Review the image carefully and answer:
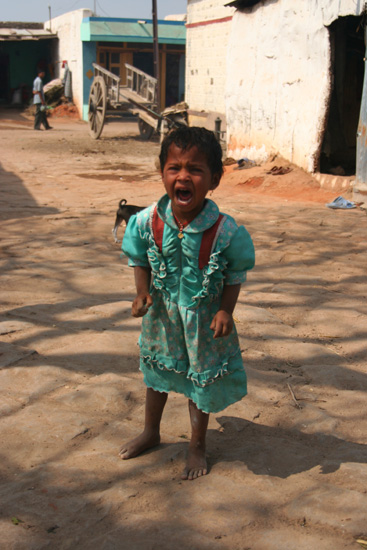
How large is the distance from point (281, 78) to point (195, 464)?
8.84 m

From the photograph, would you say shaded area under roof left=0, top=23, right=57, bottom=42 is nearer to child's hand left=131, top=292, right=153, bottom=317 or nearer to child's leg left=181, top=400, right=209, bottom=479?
A: child's hand left=131, top=292, right=153, bottom=317

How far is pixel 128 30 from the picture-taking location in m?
23.6

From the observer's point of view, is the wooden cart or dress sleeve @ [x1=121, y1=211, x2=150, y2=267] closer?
dress sleeve @ [x1=121, y1=211, x2=150, y2=267]

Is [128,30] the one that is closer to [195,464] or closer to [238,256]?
[238,256]

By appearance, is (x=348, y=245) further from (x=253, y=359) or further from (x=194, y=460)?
(x=194, y=460)

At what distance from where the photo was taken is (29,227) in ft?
21.7

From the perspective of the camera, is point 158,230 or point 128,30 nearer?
point 158,230

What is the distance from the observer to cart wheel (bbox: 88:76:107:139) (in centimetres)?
1522

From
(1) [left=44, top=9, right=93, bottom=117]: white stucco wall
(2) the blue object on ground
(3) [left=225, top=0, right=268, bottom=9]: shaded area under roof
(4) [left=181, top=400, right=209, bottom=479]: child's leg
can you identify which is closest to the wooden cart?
(3) [left=225, top=0, right=268, bottom=9]: shaded area under roof

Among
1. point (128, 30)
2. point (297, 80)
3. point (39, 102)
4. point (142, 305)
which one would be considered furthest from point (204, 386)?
point (128, 30)

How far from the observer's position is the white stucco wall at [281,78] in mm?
8930

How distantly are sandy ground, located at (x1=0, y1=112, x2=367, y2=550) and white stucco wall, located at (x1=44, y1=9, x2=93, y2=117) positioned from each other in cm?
1906

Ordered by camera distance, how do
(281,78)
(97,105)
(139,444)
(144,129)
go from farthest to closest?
(144,129), (97,105), (281,78), (139,444)

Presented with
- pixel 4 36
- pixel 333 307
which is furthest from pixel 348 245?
pixel 4 36
